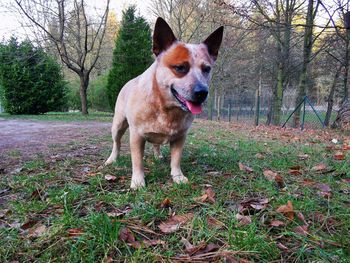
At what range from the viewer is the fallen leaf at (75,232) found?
1.82m

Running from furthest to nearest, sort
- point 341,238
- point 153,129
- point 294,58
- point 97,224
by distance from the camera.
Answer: point 294,58 → point 153,129 → point 97,224 → point 341,238

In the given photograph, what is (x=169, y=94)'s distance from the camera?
284cm

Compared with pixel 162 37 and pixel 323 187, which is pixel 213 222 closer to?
pixel 323 187

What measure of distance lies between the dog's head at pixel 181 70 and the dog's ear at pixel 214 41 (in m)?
0.15

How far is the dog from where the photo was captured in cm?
271

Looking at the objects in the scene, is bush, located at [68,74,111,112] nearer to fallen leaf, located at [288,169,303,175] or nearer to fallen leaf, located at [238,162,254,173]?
fallen leaf, located at [238,162,254,173]

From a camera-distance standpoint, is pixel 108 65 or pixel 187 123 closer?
pixel 187 123

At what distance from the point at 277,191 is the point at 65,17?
1821 cm

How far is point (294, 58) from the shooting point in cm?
2189

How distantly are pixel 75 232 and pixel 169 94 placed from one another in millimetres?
1508

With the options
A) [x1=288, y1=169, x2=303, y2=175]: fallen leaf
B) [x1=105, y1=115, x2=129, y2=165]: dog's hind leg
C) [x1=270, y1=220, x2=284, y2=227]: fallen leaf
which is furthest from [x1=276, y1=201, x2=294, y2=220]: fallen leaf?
[x1=105, y1=115, x2=129, y2=165]: dog's hind leg

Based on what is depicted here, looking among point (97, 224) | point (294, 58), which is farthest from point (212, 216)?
point (294, 58)

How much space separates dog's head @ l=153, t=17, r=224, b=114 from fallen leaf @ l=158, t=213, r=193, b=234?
1.03m

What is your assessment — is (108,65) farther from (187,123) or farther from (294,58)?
(187,123)
